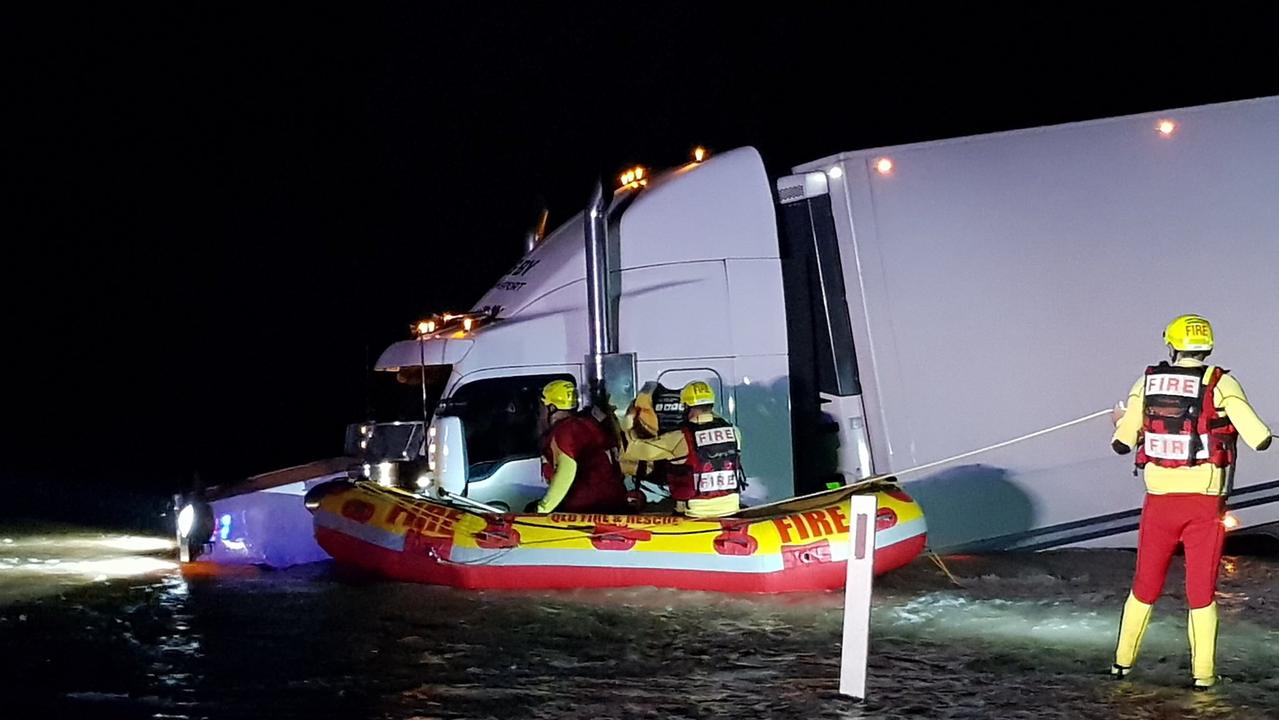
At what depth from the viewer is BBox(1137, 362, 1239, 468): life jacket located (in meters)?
8.27

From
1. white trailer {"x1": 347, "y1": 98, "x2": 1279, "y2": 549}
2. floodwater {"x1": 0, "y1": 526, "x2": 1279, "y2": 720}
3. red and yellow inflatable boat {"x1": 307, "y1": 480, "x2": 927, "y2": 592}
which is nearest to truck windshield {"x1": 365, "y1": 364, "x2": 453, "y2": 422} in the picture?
white trailer {"x1": 347, "y1": 98, "x2": 1279, "y2": 549}

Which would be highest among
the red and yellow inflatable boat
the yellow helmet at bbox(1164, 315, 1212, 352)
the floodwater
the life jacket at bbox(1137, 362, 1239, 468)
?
the yellow helmet at bbox(1164, 315, 1212, 352)

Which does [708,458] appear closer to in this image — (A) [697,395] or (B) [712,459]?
(B) [712,459]

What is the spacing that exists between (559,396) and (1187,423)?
5679mm

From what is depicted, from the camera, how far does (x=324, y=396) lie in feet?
156

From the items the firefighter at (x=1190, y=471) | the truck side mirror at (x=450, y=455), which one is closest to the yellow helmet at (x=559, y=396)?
the truck side mirror at (x=450, y=455)

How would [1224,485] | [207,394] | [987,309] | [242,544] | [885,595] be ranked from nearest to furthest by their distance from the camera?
[1224,485]
[885,595]
[987,309]
[242,544]
[207,394]

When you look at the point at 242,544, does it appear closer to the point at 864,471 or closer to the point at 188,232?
the point at 864,471

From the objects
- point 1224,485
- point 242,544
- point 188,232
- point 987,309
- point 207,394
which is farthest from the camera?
point 188,232

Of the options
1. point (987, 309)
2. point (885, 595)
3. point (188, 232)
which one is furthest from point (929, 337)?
point (188, 232)

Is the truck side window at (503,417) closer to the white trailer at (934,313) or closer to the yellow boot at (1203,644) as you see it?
the white trailer at (934,313)

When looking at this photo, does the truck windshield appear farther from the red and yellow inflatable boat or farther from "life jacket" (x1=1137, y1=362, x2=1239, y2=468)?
"life jacket" (x1=1137, y1=362, x2=1239, y2=468)

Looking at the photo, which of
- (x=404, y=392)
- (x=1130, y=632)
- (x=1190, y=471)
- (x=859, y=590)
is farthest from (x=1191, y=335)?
(x=404, y=392)

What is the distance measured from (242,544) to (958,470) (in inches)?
250
